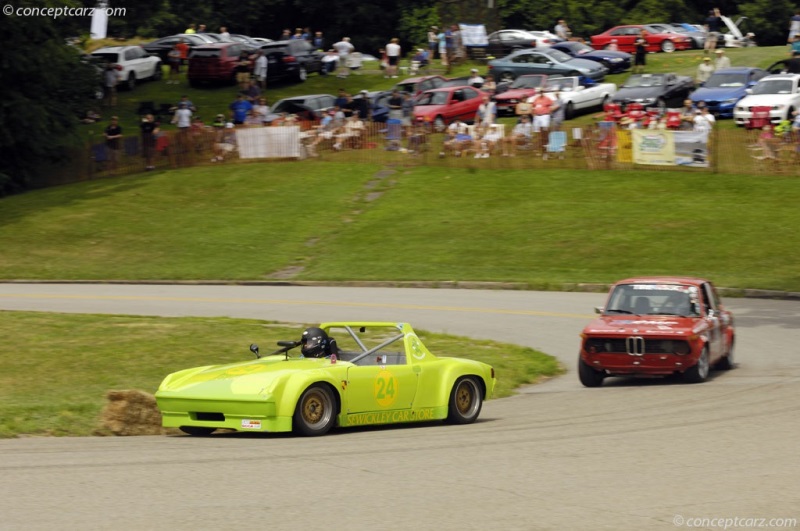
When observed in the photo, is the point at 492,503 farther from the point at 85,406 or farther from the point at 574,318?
the point at 574,318

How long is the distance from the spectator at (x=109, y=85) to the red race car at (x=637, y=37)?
2543 cm

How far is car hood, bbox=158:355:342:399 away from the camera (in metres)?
11.4

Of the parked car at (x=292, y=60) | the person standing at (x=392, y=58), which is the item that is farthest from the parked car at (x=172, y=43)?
the person standing at (x=392, y=58)

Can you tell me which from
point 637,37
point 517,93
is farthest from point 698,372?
point 637,37

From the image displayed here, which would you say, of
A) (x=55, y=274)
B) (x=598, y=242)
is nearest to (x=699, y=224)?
(x=598, y=242)

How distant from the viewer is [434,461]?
1018cm

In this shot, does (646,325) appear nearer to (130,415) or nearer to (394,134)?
(130,415)

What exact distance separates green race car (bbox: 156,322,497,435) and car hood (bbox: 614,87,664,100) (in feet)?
109

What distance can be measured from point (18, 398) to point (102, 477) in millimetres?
5625

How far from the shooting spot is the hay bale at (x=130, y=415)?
1223 centimetres

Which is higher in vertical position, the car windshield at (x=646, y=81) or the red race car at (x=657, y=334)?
the car windshield at (x=646, y=81)

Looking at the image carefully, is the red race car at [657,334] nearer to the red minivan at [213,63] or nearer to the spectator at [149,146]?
the spectator at [149,146]

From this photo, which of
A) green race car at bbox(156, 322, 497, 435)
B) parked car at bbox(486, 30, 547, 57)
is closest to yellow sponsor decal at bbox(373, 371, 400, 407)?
green race car at bbox(156, 322, 497, 435)

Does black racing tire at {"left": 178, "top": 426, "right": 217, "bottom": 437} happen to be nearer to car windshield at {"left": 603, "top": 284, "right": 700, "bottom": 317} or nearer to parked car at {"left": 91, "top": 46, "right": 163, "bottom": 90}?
car windshield at {"left": 603, "top": 284, "right": 700, "bottom": 317}
